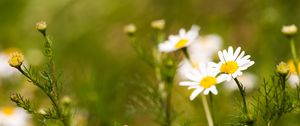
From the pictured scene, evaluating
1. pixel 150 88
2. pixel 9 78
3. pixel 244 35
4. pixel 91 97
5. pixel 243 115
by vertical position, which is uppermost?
pixel 244 35

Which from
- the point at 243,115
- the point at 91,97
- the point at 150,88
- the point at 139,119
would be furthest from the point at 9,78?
the point at 243,115

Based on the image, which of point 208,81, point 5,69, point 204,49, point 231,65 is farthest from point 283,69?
point 5,69

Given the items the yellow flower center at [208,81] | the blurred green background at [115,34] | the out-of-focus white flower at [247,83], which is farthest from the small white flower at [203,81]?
the out-of-focus white flower at [247,83]

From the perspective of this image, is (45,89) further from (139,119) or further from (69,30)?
(69,30)

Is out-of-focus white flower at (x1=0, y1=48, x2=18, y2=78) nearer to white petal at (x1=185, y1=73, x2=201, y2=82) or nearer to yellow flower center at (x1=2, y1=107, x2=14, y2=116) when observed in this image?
yellow flower center at (x1=2, y1=107, x2=14, y2=116)

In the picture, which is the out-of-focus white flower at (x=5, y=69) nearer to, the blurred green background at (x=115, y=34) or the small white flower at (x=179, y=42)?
the blurred green background at (x=115, y=34)

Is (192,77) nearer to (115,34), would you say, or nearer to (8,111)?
(8,111)

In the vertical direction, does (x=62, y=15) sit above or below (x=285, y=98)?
above

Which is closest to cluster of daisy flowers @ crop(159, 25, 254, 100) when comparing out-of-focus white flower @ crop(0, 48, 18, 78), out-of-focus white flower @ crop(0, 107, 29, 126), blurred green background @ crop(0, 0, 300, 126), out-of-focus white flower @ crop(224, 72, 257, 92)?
blurred green background @ crop(0, 0, 300, 126)
